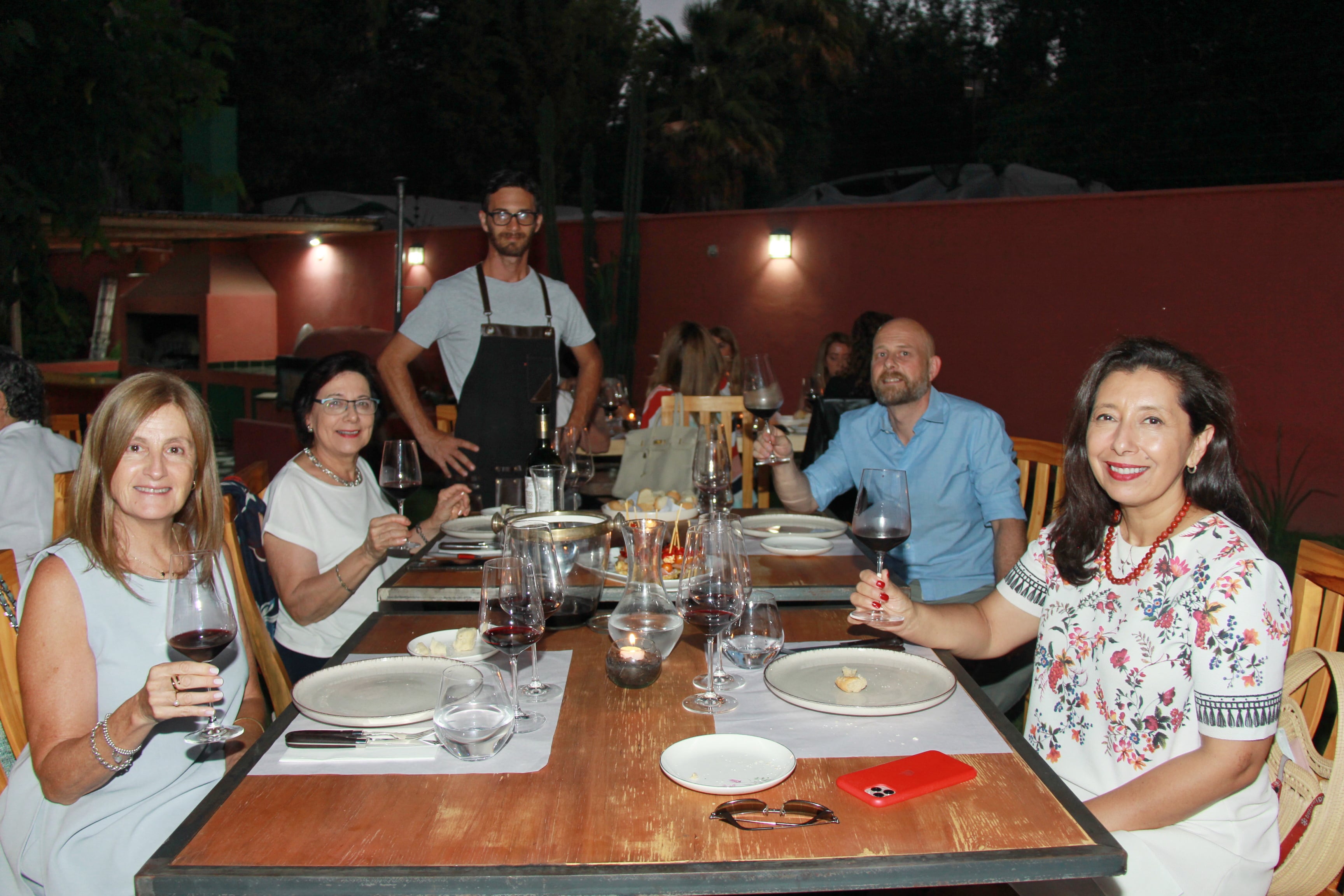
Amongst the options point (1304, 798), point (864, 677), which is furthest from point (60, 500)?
→ point (1304, 798)

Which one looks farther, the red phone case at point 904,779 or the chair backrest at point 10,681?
the chair backrest at point 10,681

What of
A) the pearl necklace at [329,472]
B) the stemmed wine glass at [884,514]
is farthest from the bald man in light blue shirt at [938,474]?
the pearl necklace at [329,472]

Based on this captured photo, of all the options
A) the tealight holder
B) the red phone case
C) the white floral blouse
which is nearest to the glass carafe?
the tealight holder

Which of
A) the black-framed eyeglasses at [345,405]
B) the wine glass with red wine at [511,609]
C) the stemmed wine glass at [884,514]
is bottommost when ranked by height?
the wine glass with red wine at [511,609]

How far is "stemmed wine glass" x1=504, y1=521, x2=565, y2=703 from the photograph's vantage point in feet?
5.32

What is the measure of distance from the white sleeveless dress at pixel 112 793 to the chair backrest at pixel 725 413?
3.14 m

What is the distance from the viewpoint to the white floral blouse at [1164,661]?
1.56 metres

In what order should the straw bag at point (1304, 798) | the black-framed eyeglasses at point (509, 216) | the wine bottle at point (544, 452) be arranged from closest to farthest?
1. the straw bag at point (1304, 798)
2. the wine bottle at point (544, 452)
3. the black-framed eyeglasses at point (509, 216)

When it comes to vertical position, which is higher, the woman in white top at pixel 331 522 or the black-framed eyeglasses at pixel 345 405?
the black-framed eyeglasses at pixel 345 405

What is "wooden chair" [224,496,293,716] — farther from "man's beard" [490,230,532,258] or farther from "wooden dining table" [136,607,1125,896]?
"man's beard" [490,230,532,258]

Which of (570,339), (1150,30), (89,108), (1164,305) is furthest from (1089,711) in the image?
(1150,30)

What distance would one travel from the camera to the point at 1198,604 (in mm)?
1646

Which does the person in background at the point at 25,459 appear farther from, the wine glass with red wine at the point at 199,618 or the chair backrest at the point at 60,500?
the wine glass with red wine at the point at 199,618

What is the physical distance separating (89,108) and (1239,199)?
7.63 m
